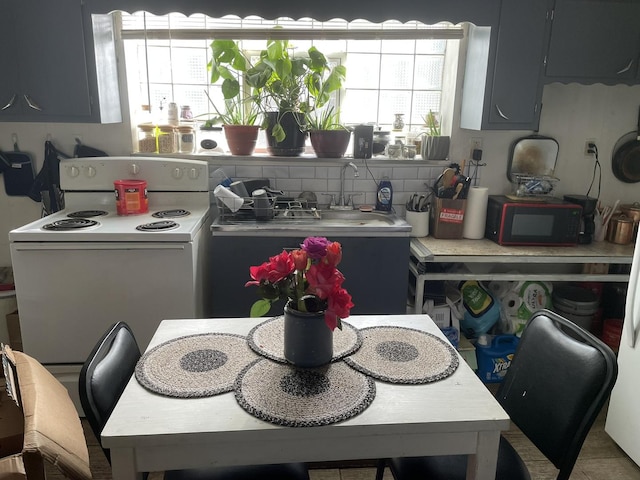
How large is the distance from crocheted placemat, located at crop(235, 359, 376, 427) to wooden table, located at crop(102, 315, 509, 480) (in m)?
0.02

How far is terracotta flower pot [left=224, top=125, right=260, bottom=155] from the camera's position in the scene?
290 cm

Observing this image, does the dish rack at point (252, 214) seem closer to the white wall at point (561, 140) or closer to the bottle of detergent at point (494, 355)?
the white wall at point (561, 140)

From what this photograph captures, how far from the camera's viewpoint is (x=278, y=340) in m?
1.52

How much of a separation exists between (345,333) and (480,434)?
20.5 inches

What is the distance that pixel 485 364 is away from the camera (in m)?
2.87

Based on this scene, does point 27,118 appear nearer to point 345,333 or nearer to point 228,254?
point 228,254

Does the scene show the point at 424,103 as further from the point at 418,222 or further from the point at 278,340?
the point at 278,340

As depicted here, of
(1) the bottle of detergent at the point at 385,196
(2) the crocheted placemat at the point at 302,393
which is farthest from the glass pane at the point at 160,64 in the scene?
(2) the crocheted placemat at the point at 302,393

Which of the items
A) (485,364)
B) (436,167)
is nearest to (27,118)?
(436,167)

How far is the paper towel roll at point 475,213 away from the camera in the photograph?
2.91 meters

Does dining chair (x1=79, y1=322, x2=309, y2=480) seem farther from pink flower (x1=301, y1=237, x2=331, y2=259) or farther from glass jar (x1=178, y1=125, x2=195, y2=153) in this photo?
glass jar (x1=178, y1=125, x2=195, y2=153)

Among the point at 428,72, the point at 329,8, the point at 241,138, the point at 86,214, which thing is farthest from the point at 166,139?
the point at 428,72

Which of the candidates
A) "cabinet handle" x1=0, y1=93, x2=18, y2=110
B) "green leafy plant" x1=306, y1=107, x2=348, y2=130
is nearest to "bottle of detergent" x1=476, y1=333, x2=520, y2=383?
"green leafy plant" x1=306, y1=107, x2=348, y2=130

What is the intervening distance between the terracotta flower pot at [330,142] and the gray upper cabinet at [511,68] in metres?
0.75
